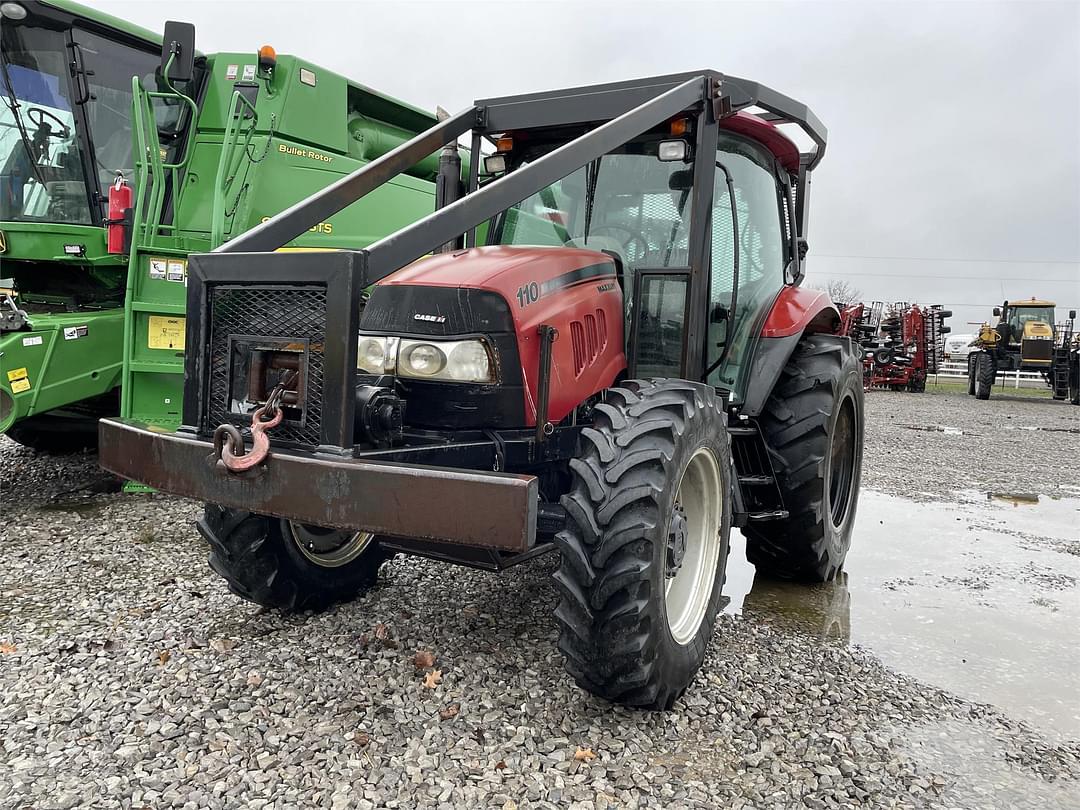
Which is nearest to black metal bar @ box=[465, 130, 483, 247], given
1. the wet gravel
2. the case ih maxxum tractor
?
the case ih maxxum tractor

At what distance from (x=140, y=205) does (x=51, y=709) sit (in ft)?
12.7

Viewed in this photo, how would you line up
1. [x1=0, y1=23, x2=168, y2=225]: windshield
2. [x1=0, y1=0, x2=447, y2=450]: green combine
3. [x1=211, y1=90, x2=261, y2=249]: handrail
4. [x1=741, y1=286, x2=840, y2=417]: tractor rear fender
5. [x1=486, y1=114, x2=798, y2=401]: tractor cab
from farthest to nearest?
1. [x1=0, y1=23, x2=168, y2=225]: windshield
2. [x1=211, y1=90, x2=261, y2=249]: handrail
3. [x1=0, y1=0, x2=447, y2=450]: green combine
4. [x1=741, y1=286, x2=840, y2=417]: tractor rear fender
5. [x1=486, y1=114, x2=798, y2=401]: tractor cab

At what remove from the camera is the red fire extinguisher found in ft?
18.7

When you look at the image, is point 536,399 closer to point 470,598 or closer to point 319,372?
point 319,372

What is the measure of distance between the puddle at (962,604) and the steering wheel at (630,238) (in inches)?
69.1

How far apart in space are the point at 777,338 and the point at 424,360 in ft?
6.30

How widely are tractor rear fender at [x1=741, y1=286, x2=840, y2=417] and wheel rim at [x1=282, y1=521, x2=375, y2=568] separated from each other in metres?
1.89

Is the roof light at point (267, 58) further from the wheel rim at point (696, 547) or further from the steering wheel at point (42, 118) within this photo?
the wheel rim at point (696, 547)

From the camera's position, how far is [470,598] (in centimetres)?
389

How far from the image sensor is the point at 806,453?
4.00 metres

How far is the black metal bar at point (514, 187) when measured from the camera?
8.31 ft

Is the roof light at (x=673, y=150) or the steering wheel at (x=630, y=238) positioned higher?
the roof light at (x=673, y=150)

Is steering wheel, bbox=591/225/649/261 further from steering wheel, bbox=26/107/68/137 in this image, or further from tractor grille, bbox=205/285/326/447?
steering wheel, bbox=26/107/68/137

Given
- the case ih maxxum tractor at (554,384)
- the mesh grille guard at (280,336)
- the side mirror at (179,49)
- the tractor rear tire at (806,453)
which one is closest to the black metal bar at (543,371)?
the case ih maxxum tractor at (554,384)
